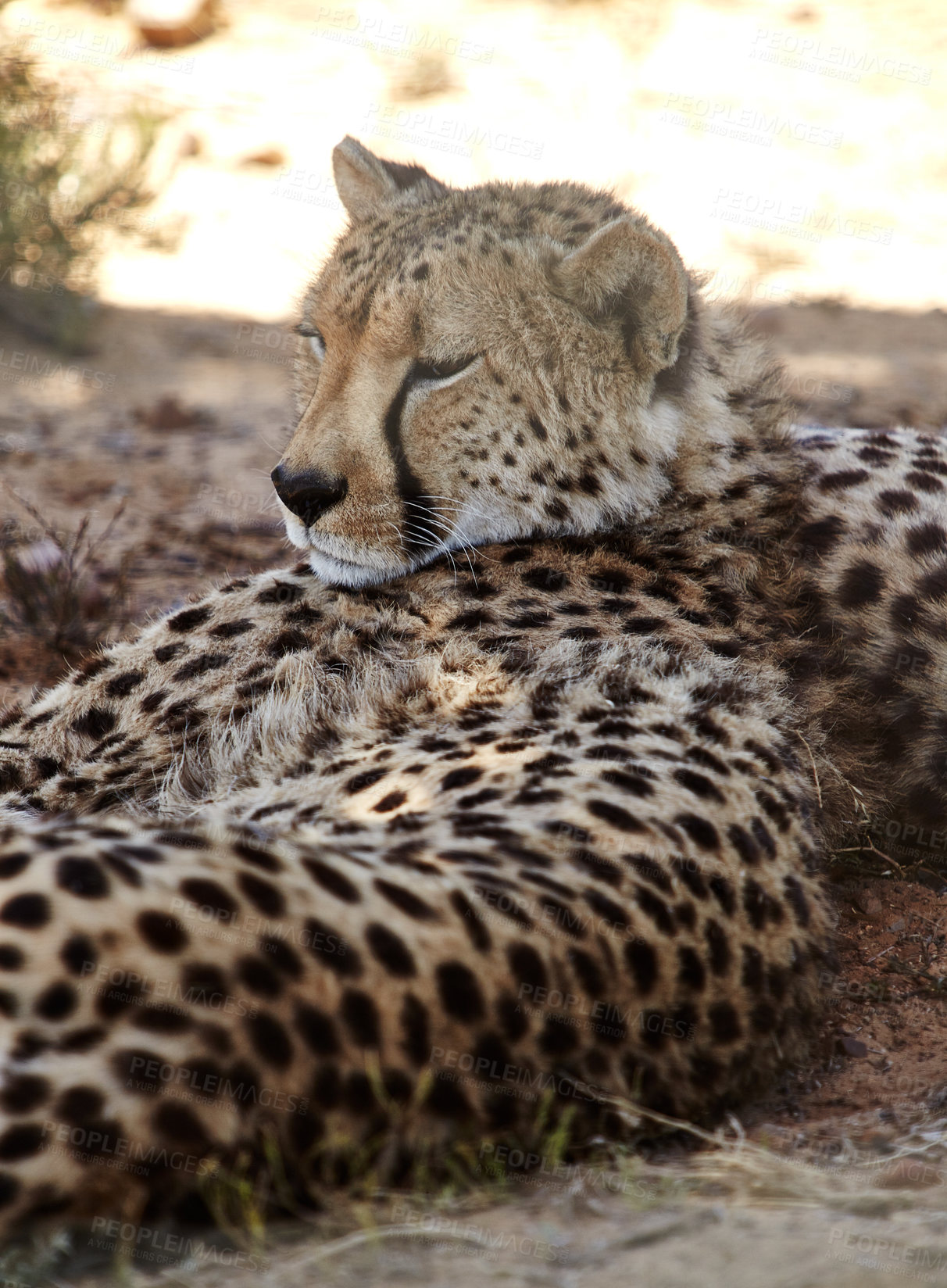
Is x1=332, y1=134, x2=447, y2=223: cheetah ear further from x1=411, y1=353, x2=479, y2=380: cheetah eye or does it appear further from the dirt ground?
x1=411, y1=353, x2=479, y2=380: cheetah eye

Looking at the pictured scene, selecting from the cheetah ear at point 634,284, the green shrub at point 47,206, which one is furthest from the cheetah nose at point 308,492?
the green shrub at point 47,206

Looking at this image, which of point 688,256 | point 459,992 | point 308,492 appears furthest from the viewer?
point 688,256

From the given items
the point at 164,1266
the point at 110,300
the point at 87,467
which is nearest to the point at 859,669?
the point at 164,1266

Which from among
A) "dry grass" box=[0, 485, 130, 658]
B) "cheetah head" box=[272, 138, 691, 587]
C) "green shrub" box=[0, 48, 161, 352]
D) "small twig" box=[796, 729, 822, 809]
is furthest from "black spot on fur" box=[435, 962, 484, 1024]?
"green shrub" box=[0, 48, 161, 352]

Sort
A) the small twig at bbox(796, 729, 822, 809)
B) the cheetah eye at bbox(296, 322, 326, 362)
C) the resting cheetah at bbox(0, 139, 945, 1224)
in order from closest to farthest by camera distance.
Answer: the resting cheetah at bbox(0, 139, 945, 1224) < the small twig at bbox(796, 729, 822, 809) < the cheetah eye at bbox(296, 322, 326, 362)

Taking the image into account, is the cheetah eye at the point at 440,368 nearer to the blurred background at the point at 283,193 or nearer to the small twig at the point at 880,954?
the blurred background at the point at 283,193

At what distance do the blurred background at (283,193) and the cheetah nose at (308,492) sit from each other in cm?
119

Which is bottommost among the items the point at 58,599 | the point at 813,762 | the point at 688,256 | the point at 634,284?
the point at 58,599

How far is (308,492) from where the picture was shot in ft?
8.66

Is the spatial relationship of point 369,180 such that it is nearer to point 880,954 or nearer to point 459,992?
point 880,954

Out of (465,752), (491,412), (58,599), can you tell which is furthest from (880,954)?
(58,599)

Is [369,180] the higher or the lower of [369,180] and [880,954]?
the higher

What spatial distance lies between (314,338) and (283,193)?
241 inches

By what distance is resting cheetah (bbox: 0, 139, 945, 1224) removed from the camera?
5.21ft
